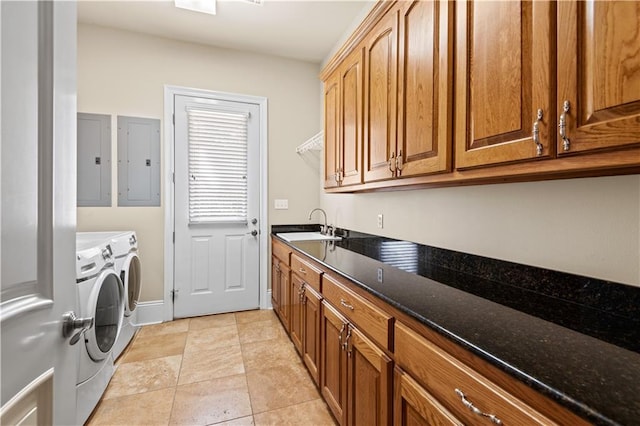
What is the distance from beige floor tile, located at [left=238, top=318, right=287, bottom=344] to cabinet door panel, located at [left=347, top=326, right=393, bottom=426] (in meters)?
1.50

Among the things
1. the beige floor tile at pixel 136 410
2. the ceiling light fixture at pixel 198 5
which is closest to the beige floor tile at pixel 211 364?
the beige floor tile at pixel 136 410

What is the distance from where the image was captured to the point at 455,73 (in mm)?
1199

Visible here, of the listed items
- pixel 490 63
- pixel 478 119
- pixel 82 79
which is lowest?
pixel 478 119

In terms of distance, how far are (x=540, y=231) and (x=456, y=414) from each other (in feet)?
2.61

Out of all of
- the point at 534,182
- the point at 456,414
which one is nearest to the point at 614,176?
the point at 534,182

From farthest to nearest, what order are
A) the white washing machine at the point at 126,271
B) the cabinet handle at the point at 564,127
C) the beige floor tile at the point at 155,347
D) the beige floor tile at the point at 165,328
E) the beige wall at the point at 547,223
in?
the beige floor tile at the point at 165,328, the beige floor tile at the point at 155,347, the white washing machine at the point at 126,271, the beige wall at the point at 547,223, the cabinet handle at the point at 564,127

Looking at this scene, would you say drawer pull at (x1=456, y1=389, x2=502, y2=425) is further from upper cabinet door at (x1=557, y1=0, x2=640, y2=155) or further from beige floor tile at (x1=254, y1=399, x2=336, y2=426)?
beige floor tile at (x1=254, y1=399, x2=336, y2=426)

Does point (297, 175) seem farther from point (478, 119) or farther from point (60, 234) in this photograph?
point (60, 234)

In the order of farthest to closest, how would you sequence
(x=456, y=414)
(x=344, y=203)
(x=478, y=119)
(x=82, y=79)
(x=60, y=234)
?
(x=344, y=203), (x=82, y=79), (x=478, y=119), (x=456, y=414), (x=60, y=234)

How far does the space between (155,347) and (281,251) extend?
1329 millimetres

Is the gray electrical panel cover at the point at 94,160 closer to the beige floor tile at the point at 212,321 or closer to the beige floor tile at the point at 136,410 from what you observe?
the beige floor tile at the point at 212,321

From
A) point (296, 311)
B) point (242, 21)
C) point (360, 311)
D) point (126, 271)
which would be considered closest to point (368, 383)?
point (360, 311)

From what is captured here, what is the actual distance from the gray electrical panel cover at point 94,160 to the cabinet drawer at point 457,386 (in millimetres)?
3031

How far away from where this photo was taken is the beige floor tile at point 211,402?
5.71 ft
